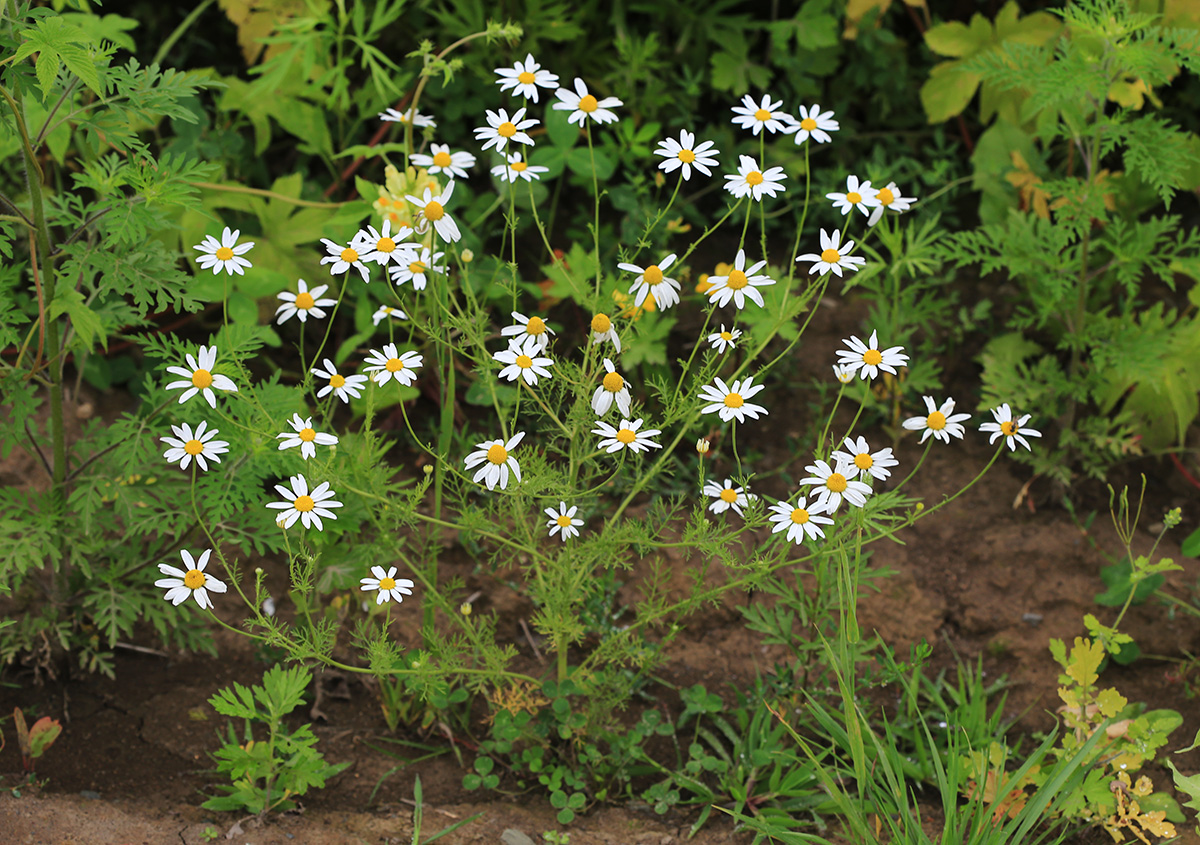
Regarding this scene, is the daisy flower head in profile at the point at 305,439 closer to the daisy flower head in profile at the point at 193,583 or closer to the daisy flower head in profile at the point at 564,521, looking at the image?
the daisy flower head in profile at the point at 193,583

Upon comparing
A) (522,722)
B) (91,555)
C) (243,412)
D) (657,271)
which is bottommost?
(522,722)

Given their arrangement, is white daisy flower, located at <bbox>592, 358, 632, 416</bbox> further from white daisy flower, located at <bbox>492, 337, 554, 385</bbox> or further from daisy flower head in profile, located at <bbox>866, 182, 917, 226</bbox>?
daisy flower head in profile, located at <bbox>866, 182, 917, 226</bbox>

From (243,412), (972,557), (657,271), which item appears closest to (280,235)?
(243,412)

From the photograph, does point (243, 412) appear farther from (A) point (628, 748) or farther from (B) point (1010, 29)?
(B) point (1010, 29)

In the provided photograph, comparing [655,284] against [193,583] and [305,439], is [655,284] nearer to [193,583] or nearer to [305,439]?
[305,439]

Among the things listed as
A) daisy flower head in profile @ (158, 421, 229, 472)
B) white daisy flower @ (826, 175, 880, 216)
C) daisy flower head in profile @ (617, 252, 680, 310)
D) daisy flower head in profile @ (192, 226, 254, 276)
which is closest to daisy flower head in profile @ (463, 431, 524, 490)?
daisy flower head in profile @ (617, 252, 680, 310)

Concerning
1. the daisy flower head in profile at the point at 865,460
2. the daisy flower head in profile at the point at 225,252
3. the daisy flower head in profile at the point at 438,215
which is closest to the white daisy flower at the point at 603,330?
the daisy flower head in profile at the point at 438,215
